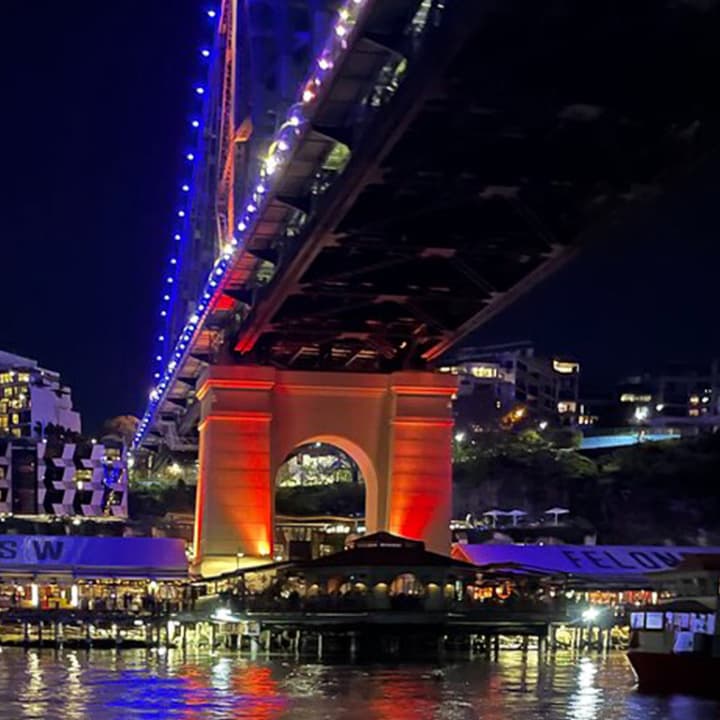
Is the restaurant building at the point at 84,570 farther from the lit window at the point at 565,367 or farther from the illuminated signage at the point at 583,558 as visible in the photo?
the lit window at the point at 565,367

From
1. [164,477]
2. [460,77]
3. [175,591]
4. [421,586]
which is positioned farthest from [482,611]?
[164,477]

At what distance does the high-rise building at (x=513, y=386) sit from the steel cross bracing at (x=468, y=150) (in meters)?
83.8

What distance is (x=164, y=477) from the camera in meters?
126

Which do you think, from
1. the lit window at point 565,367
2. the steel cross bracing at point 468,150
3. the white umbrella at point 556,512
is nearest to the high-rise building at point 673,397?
the lit window at point 565,367

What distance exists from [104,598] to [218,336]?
10.5 meters

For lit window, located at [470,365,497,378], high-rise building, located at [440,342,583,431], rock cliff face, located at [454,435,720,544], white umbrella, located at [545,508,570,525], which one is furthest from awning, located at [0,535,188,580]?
lit window, located at [470,365,497,378]

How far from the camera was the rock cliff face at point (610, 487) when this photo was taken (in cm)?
9722

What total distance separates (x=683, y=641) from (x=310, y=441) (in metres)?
21.3

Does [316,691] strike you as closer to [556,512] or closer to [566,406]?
[556,512]

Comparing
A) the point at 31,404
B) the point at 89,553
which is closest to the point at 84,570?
the point at 89,553

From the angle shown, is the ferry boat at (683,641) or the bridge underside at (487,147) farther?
the ferry boat at (683,641)

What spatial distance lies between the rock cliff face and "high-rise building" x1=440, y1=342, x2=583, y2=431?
19.9 meters

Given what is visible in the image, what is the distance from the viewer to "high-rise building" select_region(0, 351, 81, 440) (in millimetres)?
165500

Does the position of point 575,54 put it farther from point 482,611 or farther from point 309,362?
point 309,362
